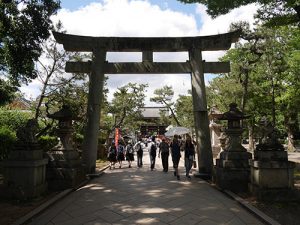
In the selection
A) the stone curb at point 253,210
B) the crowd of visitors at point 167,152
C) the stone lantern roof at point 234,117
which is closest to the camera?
the stone curb at point 253,210

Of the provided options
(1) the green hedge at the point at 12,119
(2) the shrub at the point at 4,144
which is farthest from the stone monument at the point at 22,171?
(1) the green hedge at the point at 12,119

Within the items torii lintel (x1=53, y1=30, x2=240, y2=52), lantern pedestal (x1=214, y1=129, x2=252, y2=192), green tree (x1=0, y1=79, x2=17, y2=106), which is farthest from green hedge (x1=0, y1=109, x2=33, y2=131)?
lantern pedestal (x1=214, y1=129, x2=252, y2=192)

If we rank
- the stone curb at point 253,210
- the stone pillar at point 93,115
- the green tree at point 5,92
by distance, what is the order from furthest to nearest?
the green tree at point 5,92, the stone pillar at point 93,115, the stone curb at point 253,210

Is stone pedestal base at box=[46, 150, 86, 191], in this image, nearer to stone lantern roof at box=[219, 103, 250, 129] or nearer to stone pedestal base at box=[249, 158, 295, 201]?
stone lantern roof at box=[219, 103, 250, 129]

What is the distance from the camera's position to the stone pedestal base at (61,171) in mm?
9609

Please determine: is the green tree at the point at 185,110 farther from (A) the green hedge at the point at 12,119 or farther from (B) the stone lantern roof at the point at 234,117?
(B) the stone lantern roof at the point at 234,117

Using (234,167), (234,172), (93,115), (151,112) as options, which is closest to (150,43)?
(93,115)

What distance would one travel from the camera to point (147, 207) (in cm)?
722

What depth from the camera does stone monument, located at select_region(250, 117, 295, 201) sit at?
25.1 ft

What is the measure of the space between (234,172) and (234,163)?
0.29 m

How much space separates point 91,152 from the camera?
12188 millimetres

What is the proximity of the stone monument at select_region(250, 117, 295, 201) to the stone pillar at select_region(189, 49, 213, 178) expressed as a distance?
4.09m

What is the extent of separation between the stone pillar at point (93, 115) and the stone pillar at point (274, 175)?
6.65 metres

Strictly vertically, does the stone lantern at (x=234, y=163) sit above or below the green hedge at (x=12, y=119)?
below
